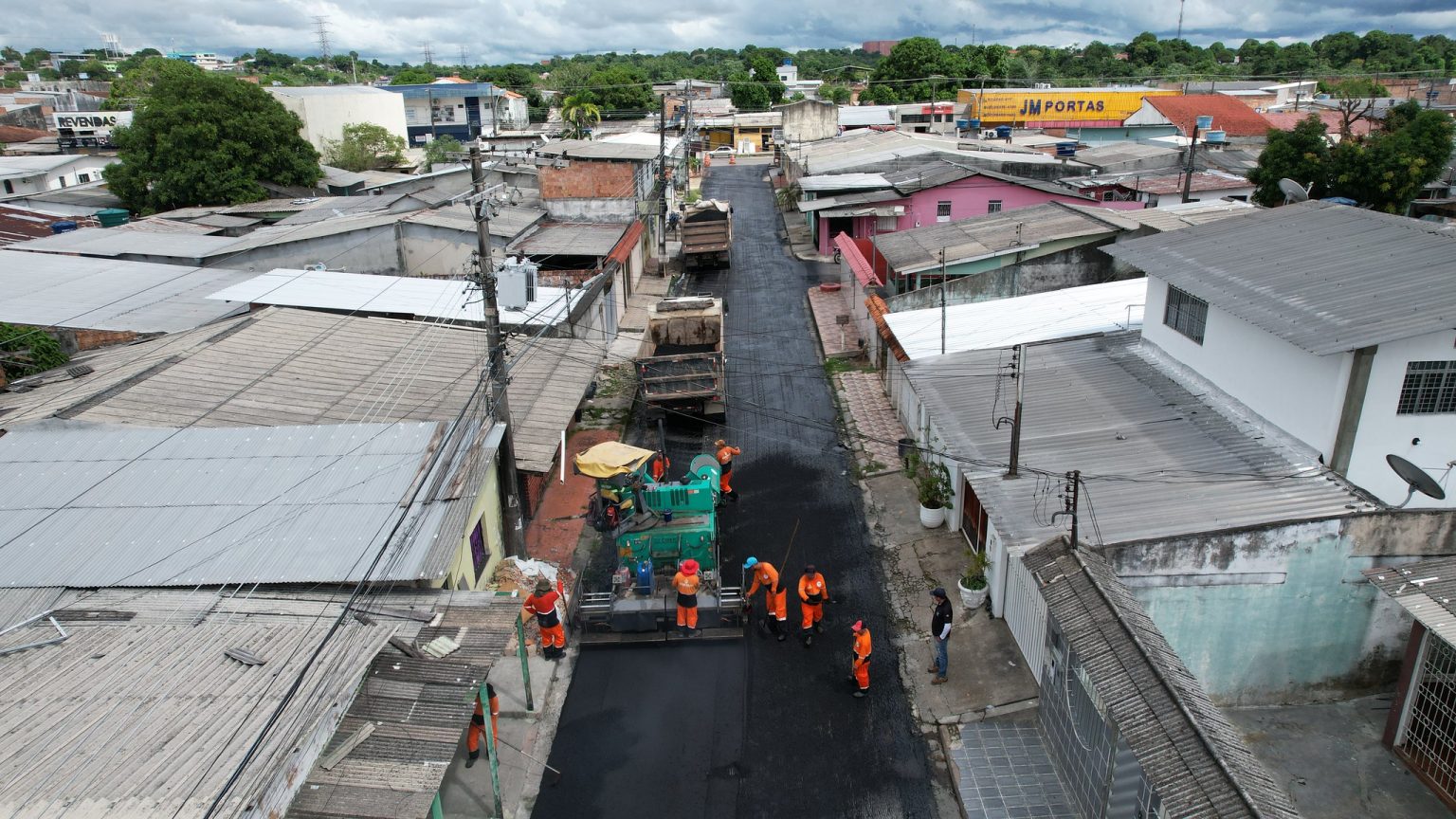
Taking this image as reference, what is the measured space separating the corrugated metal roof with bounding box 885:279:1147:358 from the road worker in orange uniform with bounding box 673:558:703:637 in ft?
26.3

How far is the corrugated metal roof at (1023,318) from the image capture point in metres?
19.4

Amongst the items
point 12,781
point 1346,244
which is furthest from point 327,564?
point 1346,244

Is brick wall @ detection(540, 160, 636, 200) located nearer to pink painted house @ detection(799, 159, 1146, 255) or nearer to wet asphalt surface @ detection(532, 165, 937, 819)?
pink painted house @ detection(799, 159, 1146, 255)

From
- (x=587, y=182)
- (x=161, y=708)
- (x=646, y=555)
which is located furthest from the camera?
(x=587, y=182)

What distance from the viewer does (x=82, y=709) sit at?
27.0 feet

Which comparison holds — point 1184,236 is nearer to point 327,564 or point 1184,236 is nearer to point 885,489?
point 885,489

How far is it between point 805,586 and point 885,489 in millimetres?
5755

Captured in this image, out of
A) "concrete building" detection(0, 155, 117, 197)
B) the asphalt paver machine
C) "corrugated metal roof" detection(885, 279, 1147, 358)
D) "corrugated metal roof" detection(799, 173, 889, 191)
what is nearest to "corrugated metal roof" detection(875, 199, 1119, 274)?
"corrugated metal roof" detection(885, 279, 1147, 358)

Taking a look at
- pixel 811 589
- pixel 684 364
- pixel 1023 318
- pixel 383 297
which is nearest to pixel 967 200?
pixel 1023 318

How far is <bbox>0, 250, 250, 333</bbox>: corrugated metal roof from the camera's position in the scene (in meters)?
20.4

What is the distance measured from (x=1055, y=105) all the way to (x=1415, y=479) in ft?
217

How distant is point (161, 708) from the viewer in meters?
8.27

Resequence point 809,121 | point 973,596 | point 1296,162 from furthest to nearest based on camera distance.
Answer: point 809,121
point 1296,162
point 973,596

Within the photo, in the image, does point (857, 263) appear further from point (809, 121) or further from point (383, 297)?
point (809, 121)
